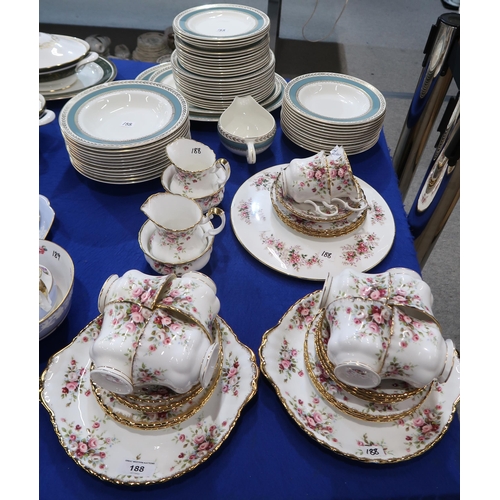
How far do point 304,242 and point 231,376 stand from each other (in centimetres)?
34

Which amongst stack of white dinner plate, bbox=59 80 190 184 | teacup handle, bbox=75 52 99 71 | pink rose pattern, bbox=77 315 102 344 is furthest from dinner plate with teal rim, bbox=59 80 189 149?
pink rose pattern, bbox=77 315 102 344

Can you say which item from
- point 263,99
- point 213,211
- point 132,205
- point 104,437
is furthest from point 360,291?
point 263,99

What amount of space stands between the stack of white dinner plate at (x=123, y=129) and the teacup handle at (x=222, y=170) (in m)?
0.14

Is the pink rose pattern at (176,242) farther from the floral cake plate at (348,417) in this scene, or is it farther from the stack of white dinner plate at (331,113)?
the stack of white dinner plate at (331,113)

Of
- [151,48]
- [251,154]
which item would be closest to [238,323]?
[251,154]

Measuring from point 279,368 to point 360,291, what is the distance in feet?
0.64

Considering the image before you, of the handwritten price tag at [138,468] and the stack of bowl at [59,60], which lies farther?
the stack of bowl at [59,60]

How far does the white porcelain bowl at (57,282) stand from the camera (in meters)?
0.68

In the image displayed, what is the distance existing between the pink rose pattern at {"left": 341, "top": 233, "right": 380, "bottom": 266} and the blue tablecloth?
0.14 ft

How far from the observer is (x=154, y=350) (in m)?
0.55

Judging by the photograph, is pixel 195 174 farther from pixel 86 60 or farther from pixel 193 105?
pixel 86 60

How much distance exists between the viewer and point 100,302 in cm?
62

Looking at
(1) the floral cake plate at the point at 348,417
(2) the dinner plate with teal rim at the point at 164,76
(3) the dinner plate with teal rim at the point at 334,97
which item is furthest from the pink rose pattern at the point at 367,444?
(2) the dinner plate with teal rim at the point at 164,76

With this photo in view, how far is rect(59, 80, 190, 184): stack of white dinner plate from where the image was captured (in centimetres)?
93
